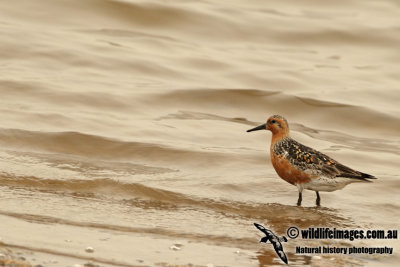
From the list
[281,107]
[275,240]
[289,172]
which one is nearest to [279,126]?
[289,172]

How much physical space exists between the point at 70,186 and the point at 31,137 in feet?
8.62

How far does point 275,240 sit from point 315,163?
230 centimetres

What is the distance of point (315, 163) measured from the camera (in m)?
10.8

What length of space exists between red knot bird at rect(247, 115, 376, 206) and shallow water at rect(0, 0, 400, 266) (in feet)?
1.02

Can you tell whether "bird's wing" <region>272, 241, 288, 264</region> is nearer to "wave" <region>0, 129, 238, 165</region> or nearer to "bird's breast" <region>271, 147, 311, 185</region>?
"bird's breast" <region>271, 147, 311, 185</region>

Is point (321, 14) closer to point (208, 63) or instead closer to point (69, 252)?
point (208, 63)

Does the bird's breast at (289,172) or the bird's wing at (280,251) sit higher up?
the bird's breast at (289,172)

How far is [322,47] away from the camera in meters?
20.6

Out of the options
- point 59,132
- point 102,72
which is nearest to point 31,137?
point 59,132

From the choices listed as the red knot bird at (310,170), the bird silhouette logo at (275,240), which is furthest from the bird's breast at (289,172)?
the bird silhouette logo at (275,240)

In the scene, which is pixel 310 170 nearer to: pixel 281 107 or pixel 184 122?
pixel 184 122

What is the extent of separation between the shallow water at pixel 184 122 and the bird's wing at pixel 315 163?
48 cm

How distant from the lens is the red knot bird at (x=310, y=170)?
10576mm

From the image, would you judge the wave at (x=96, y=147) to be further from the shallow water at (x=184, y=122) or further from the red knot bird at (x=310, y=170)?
the red knot bird at (x=310, y=170)
